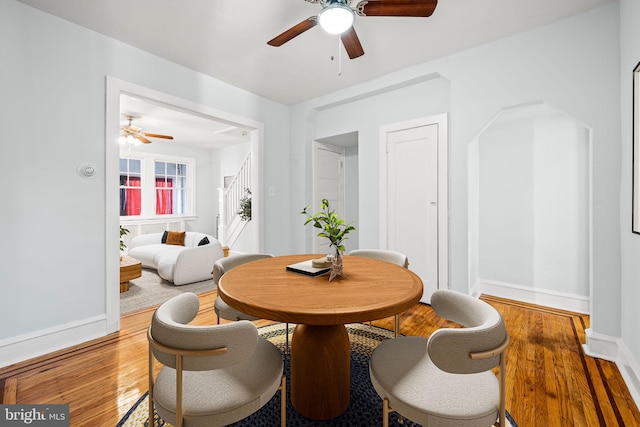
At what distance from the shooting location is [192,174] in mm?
7555

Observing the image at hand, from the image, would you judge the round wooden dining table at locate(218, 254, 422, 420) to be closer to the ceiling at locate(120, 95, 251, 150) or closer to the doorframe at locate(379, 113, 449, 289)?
the doorframe at locate(379, 113, 449, 289)

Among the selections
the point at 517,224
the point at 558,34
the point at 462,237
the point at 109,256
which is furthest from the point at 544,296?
the point at 109,256

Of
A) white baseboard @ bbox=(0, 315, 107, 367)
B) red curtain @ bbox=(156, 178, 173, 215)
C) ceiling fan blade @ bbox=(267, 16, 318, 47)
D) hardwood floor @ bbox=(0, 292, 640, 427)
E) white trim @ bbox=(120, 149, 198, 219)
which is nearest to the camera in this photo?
hardwood floor @ bbox=(0, 292, 640, 427)

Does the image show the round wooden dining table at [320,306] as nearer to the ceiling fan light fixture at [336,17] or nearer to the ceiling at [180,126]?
the ceiling fan light fixture at [336,17]

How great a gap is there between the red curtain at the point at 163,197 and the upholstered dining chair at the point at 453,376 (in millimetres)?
7069

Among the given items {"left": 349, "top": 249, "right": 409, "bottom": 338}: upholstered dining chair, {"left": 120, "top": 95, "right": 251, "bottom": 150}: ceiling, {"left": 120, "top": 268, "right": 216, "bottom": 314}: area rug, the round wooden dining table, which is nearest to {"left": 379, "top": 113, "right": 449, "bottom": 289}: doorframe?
{"left": 349, "top": 249, "right": 409, "bottom": 338}: upholstered dining chair

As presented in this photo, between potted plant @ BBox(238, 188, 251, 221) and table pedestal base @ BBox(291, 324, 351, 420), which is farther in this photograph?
potted plant @ BBox(238, 188, 251, 221)

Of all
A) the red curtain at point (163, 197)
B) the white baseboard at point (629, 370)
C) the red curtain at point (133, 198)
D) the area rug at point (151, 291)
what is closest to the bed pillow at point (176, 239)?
the area rug at point (151, 291)

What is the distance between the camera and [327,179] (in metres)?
4.59

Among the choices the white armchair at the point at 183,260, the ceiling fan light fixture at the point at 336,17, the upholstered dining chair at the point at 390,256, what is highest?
the ceiling fan light fixture at the point at 336,17

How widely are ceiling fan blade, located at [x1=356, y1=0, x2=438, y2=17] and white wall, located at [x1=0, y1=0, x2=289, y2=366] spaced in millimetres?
2255

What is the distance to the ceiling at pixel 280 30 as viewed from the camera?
7.16 feet

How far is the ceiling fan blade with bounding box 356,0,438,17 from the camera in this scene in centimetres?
167

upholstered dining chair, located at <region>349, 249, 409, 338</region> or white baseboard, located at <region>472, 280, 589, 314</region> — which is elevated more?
upholstered dining chair, located at <region>349, 249, 409, 338</region>
